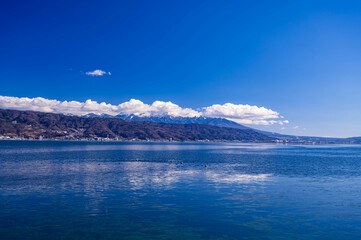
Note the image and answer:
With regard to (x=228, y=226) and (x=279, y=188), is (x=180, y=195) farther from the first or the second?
(x=279, y=188)

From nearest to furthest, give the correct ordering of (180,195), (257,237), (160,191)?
(257,237)
(180,195)
(160,191)

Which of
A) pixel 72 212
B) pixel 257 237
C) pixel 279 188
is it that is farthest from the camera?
pixel 279 188

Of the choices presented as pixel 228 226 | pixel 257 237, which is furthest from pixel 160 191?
pixel 257 237

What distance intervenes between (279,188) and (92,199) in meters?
34.5

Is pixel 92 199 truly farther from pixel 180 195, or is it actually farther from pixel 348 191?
pixel 348 191

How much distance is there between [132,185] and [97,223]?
2296 centimetres

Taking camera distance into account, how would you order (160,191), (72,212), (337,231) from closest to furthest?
(337,231) → (72,212) → (160,191)

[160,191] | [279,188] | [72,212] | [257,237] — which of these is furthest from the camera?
[279,188]

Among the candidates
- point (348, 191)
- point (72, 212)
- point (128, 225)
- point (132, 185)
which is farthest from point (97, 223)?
point (348, 191)

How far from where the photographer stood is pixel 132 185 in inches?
2009

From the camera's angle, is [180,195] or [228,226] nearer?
[228,226]

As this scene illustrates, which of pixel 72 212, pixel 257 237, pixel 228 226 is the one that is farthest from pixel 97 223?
pixel 257 237

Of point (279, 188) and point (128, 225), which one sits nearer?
point (128, 225)

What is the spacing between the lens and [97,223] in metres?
28.1
